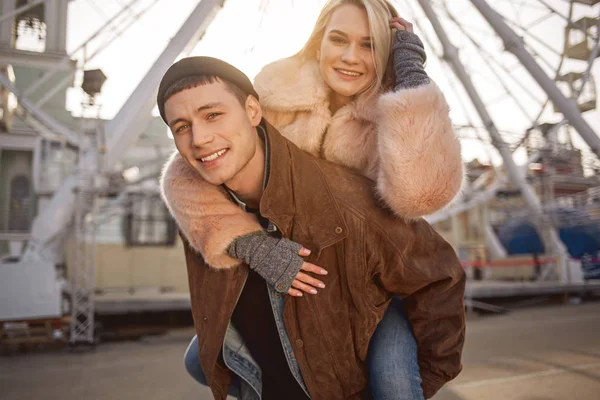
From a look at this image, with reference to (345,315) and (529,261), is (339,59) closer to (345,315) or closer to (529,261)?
(345,315)

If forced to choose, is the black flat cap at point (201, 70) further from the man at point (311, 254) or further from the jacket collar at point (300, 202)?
the jacket collar at point (300, 202)

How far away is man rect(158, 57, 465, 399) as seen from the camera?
1.59 meters

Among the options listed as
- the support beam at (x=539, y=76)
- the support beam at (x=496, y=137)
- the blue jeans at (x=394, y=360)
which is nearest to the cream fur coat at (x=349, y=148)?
the blue jeans at (x=394, y=360)

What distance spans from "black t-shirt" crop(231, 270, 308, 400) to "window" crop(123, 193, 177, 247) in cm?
2037

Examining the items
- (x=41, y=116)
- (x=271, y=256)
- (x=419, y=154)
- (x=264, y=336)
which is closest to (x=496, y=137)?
(x=41, y=116)

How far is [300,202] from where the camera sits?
5.24ft

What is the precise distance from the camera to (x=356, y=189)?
1652 mm

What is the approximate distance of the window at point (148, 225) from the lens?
2138cm

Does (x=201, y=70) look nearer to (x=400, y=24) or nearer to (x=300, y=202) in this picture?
(x=300, y=202)

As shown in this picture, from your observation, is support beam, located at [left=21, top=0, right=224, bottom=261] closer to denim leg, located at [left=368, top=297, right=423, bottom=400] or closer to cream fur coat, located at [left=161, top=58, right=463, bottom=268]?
cream fur coat, located at [left=161, top=58, right=463, bottom=268]

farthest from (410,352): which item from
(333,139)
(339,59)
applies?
(339,59)

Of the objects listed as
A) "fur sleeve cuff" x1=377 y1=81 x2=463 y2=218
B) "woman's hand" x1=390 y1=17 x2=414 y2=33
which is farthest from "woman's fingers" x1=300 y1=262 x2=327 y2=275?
"woman's hand" x1=390 y1=17 x2=414 y2=33

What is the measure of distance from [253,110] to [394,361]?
1.09 metres

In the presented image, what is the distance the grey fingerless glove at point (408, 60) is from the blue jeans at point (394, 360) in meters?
0.88
